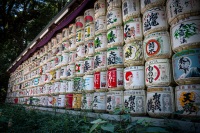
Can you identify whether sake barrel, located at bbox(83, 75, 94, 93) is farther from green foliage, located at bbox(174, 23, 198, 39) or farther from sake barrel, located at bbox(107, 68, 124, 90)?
green foliage, located at bbox(174, 23, 198, 39)

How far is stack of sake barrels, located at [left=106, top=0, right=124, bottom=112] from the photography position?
105 inches

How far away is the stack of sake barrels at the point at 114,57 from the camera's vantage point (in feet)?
8.72

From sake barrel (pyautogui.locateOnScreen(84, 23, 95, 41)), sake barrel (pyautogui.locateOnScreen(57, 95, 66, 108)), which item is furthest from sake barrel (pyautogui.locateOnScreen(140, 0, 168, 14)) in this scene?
sake barrel (pyautogui.locateOnScreen(57, 95, 66, 108))

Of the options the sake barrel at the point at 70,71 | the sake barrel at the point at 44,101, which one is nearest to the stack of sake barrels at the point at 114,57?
the sake barrel at the point at 70,71

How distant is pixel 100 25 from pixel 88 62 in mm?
902

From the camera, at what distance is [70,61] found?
4.29m

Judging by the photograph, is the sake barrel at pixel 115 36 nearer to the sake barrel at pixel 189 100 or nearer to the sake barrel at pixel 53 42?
the sake barrel at pixel 189 100

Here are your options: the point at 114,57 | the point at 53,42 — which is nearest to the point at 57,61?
Answer: the point at 53,42

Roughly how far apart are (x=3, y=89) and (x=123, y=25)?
14962mm

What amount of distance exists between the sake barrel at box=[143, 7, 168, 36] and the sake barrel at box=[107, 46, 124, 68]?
0.61m

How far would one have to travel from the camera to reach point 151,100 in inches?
83.3

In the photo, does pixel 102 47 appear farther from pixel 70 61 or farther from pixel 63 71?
pixel 63 71

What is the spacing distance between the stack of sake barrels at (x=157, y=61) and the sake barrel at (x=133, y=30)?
149mm

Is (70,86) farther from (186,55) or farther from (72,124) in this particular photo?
(186,55)
